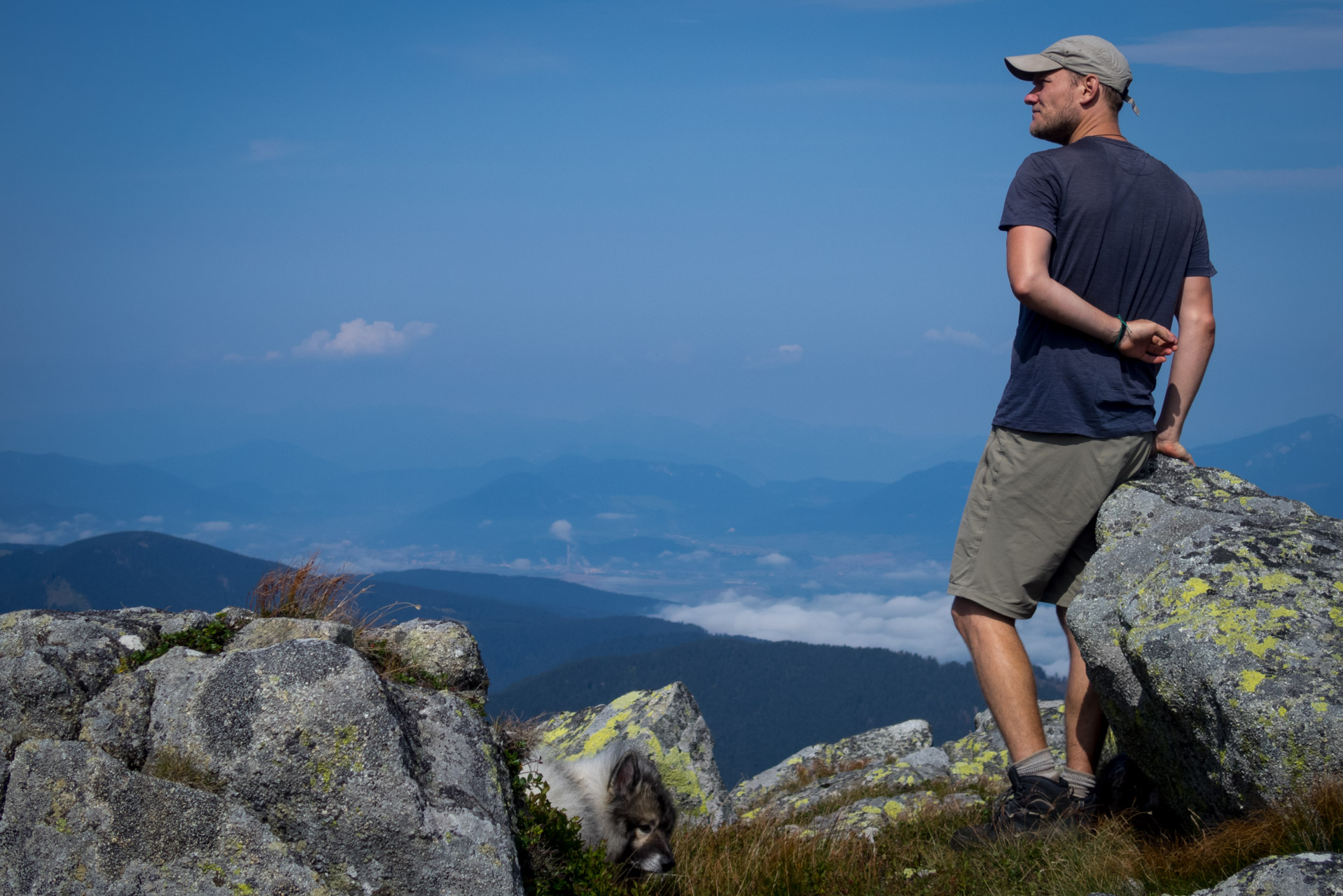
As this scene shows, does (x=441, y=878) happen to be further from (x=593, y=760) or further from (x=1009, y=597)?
(x=1009, y=597)

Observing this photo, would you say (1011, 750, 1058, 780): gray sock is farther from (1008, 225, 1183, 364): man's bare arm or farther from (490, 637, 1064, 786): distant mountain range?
(490, 637, 1064, 786): distant mountain range

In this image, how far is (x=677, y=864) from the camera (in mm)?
5996

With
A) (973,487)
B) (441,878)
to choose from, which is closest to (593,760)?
(441,878)

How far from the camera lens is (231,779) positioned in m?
4.27

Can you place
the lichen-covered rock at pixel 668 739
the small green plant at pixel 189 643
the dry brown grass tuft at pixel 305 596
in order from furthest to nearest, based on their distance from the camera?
the lichen-covered rock at pixel 668 739
the dry brown grass tuft at pixel 305 596
the small green plant at pixel 189 643

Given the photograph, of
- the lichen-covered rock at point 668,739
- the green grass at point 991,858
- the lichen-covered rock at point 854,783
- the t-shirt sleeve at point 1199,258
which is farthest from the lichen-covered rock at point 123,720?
the lichen-covered rock at point 854,783

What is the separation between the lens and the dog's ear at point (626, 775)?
5.91 metres

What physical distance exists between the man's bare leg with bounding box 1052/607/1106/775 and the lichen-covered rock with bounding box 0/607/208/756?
5343 millimetres

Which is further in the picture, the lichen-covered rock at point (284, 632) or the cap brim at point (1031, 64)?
the cap brim at point (1031, 64)

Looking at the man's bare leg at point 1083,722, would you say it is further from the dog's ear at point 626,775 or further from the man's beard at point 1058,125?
the man's beard at point 1058,125

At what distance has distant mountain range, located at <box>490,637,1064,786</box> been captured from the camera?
16788 cm

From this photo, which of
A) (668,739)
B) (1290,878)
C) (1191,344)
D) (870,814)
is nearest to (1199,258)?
(1191,344)

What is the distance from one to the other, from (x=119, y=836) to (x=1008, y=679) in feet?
15.9

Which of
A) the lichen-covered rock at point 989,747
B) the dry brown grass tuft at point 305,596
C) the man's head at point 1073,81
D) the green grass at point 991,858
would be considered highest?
the man's head at point 1073,81
